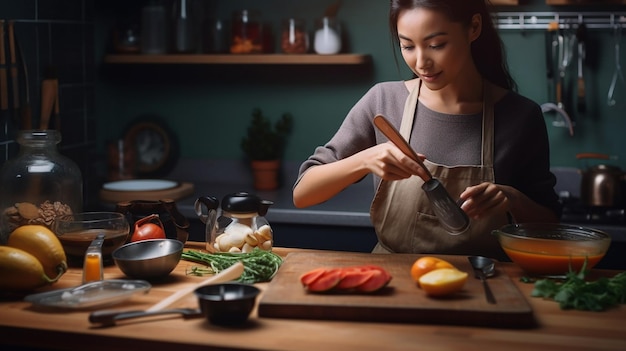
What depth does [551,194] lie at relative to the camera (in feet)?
Answer: 7.63

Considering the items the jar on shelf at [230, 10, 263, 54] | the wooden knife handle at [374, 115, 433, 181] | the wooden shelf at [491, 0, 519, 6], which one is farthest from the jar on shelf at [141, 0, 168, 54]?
the wooden knife handle at [374, 115, 433, 181]

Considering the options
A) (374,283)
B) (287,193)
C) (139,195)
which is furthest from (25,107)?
(374,283)

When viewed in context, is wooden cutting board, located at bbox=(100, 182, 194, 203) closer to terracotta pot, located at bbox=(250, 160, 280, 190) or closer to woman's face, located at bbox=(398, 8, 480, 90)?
terracotta pot, located at bbox=(250, 160, 280, 190)

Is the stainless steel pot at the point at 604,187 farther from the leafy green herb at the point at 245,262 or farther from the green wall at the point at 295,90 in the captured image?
the leafy green herb at the point at 245,262

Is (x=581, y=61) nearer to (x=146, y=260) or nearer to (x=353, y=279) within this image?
(x=353, y=279)

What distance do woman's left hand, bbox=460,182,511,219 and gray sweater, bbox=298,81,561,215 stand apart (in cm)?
29

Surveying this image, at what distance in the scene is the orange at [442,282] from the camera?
1662mm

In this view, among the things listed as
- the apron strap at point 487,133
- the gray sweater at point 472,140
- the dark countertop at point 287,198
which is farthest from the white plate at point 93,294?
the dark countertop at point 287,198

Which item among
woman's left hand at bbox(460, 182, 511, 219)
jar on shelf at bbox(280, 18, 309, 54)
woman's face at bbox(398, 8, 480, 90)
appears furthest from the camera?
jar on shelf at bbox(280, 18, 309, 54)

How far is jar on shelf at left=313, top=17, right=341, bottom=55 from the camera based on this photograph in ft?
12.0

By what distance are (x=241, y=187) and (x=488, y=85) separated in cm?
174

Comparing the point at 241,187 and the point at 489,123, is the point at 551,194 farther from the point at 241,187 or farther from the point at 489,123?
the point at 241,187

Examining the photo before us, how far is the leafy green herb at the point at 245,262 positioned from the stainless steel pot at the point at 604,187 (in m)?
1.70

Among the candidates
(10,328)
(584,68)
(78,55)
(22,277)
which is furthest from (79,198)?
(584,68)
